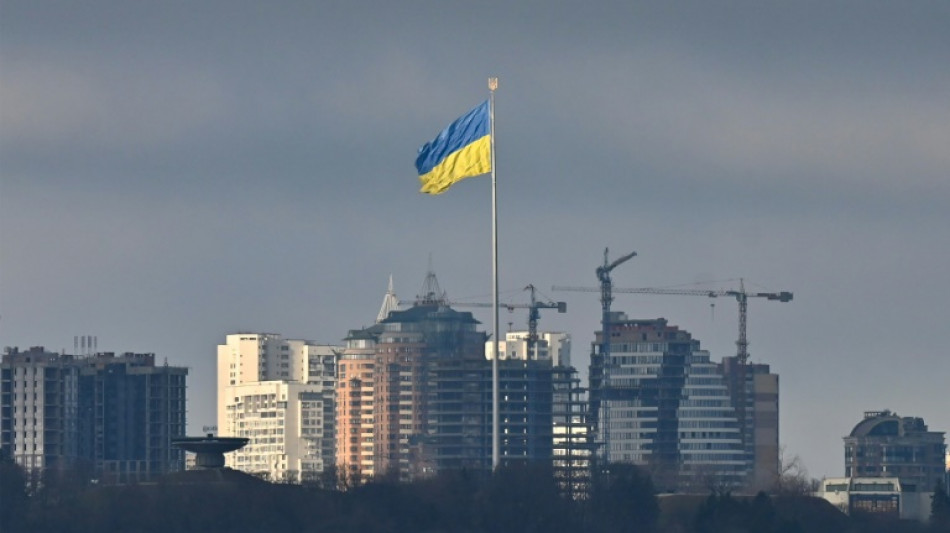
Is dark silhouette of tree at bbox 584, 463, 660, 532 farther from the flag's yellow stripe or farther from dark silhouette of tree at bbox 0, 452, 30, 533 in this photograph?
the flag's yellow stripe

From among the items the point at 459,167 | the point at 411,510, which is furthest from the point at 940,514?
the point at 459,167

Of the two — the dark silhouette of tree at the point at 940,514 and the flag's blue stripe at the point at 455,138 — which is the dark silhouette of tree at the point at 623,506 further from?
the flag's blue stripe at the point at 455,138

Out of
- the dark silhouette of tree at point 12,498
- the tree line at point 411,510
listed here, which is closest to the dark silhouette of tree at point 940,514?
the tree line at point 411,510

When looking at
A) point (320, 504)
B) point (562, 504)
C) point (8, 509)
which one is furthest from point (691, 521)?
point (8, 509)

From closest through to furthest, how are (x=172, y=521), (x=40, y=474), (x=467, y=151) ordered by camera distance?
1. (x=467, y=151)
2. (x=172, y=521)
3. (x=40, y=474)

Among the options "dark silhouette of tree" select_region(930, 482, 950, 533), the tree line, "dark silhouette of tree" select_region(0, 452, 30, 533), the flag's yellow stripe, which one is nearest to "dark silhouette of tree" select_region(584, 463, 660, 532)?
the tree line

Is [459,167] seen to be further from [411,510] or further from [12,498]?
[12,498]

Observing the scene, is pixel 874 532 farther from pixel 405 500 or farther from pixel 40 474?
pixel 40 474
